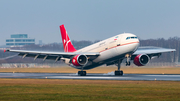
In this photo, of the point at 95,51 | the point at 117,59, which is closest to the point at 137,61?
the point at 117,59

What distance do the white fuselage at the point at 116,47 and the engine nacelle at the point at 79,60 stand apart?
248cm

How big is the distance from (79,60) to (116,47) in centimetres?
677

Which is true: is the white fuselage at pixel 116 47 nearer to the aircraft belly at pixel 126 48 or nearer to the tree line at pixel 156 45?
the aircraft belly at pixel 126 48

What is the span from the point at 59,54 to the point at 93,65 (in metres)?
6.56

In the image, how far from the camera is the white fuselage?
47281mm

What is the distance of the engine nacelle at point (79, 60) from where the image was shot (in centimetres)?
4975

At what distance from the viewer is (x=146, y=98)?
20.9m

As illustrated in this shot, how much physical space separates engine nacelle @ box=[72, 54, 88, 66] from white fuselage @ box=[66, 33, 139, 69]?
2480mm

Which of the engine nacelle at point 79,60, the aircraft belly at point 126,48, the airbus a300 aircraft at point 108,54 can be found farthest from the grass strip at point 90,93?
the engine nacelle at point 79,60

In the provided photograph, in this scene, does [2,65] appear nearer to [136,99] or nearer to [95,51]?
[95,51]

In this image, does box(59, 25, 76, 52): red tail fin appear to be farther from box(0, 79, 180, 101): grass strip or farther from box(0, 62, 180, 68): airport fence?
box(0, 79, 180, 101): grass strip

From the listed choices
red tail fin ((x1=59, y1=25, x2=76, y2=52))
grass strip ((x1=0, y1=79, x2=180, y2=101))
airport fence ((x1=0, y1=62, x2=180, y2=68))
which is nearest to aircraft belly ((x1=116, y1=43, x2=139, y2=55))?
red tail fin ((x1=59, y1=25, x2=76, y2=52))

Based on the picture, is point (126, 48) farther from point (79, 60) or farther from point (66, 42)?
point (66, 42)

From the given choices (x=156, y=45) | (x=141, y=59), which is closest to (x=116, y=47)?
(x=141, y=59)
